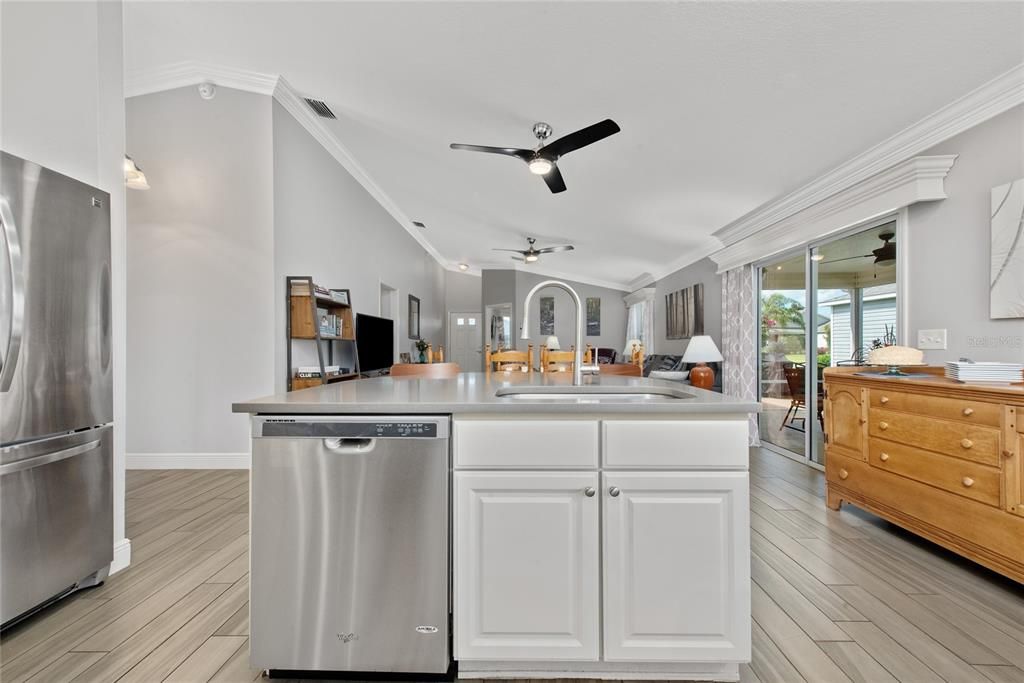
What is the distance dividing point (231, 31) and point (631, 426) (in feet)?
12.3

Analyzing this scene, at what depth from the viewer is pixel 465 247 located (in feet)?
30.4

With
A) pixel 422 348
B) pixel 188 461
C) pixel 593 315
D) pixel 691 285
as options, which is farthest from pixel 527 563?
pixel 593 315

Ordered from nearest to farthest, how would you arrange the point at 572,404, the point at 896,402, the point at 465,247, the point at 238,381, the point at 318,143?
1. the point at 572,404
2. the point at 896,402
3. the point at 238,381
4. the point at 318,143
5. the point at 465,247

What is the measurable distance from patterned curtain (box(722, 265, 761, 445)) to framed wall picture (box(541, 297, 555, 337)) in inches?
223

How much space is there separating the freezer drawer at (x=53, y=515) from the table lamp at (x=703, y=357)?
16.7 feet

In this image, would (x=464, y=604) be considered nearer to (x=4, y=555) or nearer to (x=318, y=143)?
(x=4, y=555)

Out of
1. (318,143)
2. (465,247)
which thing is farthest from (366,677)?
(465,247)

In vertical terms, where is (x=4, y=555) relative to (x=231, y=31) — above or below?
below

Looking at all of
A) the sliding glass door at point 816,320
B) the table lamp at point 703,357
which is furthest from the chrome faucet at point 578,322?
the table lamp at point 703,357

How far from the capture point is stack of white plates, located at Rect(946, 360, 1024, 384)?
205 cm

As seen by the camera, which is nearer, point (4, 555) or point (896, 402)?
point (4, 555)

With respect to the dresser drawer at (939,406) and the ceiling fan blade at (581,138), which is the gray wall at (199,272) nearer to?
the ceiling fan blade at (581,138)

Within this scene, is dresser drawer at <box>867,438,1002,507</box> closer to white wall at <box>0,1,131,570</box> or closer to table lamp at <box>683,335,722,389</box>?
table lamp at <box>683,335,722,389</box>

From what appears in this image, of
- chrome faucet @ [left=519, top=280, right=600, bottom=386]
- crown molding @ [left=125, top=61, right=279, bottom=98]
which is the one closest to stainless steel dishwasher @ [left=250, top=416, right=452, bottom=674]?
chrome faucet @ [left=519, top=280, right=600, bottom=386]
